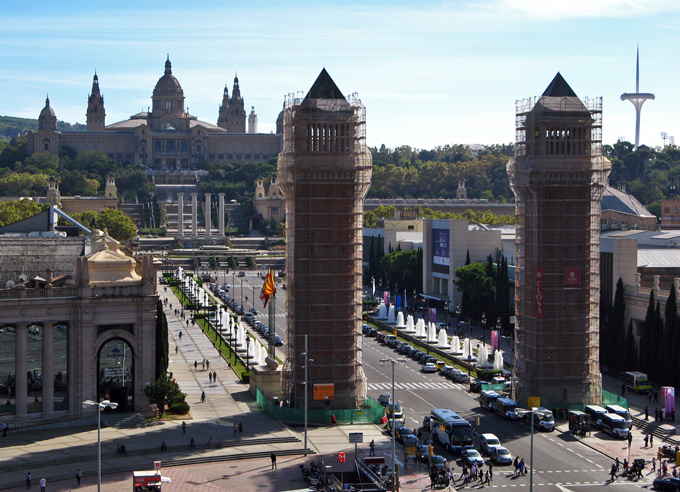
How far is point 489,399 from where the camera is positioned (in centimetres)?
7662

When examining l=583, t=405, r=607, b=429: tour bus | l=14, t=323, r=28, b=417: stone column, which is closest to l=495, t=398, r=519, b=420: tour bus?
l=583, t=405, r=607, b=429: tour bus

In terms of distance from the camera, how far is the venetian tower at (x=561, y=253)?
7719 centimetres

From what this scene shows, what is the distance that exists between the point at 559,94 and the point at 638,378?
2324 centimetres

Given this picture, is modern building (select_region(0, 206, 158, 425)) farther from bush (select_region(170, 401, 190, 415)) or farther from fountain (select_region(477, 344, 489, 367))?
fountain (select_region(477, 344, 489, 367))

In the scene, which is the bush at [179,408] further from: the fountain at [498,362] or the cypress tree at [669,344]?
the cypress tree at [669,344]

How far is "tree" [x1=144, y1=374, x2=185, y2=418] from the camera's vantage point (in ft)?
237

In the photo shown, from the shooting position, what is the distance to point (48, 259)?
80.5m

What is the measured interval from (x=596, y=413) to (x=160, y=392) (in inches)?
1180

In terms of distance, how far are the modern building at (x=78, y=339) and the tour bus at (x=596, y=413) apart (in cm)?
3050

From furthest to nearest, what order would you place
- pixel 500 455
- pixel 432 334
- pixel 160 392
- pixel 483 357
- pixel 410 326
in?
pixel 410 326 → pixel 432 334 → pixel 483 357 → pixel 160 392 → pixel 500 455

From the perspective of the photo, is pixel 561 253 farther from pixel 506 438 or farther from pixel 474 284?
pixel 474 284

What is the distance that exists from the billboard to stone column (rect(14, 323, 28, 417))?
74.7 m

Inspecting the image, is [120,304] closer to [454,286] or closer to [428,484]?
[428,484]

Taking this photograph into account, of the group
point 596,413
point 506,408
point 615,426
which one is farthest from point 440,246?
point 615,426
